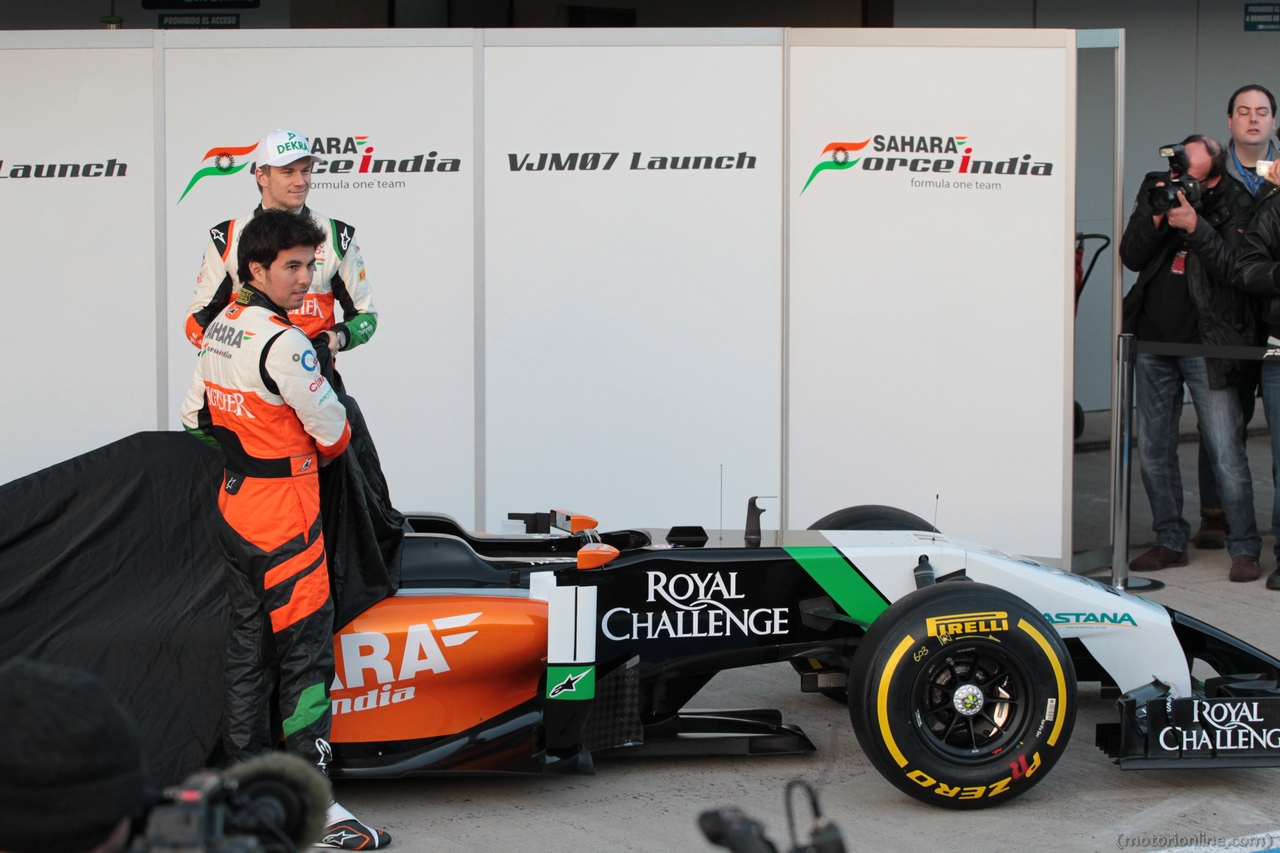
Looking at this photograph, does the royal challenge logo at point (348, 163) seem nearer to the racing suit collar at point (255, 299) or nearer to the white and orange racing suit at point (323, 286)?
the white and orange racing suit at point (323, 286)

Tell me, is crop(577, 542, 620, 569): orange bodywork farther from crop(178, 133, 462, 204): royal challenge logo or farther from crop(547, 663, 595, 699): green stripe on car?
crop(178, 133, 462, 204): royal challenge logo

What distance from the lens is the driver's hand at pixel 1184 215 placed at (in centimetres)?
607

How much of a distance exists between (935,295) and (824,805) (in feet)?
10.8

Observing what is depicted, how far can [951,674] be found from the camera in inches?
141

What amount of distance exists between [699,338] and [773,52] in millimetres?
1444

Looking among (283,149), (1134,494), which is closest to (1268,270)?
(1134,494)

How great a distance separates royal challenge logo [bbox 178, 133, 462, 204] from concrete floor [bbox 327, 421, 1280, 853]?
3339 mm

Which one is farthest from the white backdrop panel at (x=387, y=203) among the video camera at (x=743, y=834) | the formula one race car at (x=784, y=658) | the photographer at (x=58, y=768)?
the photographer at (x=58, y=768)

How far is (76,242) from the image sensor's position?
6.32 metres

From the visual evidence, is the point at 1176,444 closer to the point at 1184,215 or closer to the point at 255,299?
the point at 1184,215

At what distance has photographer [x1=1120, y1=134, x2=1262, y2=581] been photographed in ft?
20.2

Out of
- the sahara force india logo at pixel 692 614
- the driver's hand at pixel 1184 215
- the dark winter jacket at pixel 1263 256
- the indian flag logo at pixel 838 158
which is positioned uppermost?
the indian flag logo at pixel 838 158

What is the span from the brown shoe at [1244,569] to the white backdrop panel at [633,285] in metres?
2.30

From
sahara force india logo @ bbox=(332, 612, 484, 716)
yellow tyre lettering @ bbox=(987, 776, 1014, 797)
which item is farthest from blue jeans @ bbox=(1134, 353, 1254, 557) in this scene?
sahara force india logo @ bbox=(332, 612, 484, 716)
